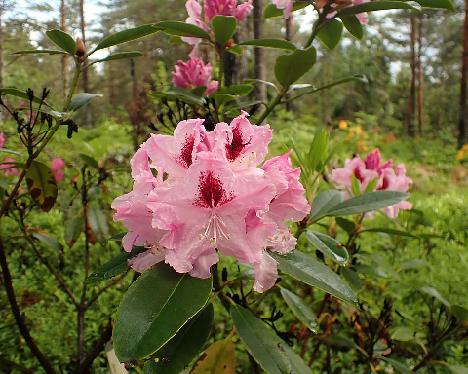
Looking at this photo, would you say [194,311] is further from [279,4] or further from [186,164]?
[279,4]

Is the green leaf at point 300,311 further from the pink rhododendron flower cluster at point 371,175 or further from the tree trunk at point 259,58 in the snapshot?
the tree trunk at point 259,58

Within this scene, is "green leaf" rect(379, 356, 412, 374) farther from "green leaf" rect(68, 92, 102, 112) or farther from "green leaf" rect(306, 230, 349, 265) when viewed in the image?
"green leaf" rect(68, 92, 102, 112)

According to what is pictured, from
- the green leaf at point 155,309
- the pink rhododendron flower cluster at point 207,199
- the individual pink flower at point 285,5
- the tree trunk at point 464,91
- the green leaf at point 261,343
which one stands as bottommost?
the tree trunk at point 464,91

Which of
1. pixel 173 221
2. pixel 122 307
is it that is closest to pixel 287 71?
pixel 173 221

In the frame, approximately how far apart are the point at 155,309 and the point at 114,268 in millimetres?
186

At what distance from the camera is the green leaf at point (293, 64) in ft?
3.41

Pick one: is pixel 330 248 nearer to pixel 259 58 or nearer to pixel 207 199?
pixel 207 199

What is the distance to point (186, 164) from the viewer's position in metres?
0.70

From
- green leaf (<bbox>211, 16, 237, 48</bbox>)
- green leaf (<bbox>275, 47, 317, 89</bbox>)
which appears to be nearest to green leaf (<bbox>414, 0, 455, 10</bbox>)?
green leaf (<bbox>275, 47, 317, 89</bbox>)

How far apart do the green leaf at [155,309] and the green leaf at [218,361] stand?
379 millimetres

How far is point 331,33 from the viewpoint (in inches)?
49.0

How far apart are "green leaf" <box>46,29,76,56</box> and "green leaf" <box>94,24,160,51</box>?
0.05 metres

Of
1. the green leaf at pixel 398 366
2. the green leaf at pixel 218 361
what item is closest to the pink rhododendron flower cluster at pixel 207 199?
the green leaf at pixel 218 361

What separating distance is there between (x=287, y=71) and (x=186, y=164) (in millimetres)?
520
